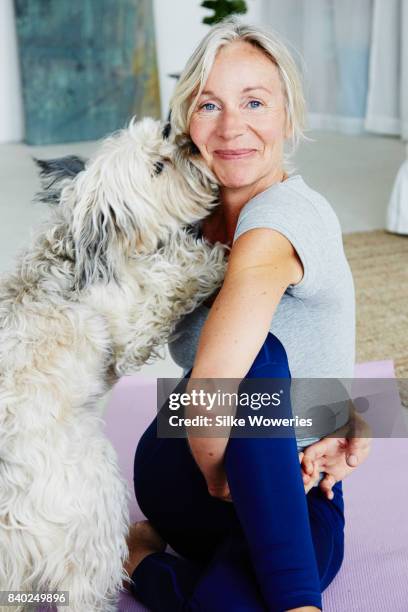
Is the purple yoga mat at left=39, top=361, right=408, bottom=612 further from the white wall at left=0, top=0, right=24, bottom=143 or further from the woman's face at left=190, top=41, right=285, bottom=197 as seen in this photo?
the white wall at left=0, top=0, right=24, bottom=143

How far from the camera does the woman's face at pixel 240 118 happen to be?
150 centimetres

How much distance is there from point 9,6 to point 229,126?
18.8 ft

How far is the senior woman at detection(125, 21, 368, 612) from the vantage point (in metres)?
1.32

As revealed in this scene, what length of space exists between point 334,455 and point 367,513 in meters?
0.36

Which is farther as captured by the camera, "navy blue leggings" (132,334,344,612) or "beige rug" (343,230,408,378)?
"beige rug" (343,230,408,378)

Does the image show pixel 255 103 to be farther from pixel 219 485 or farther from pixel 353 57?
pixel 353 57

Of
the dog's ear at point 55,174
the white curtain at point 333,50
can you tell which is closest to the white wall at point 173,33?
the white curtain at point 333,50

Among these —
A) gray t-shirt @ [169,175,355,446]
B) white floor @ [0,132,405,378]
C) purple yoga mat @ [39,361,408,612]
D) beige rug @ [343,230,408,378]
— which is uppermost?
gray t-shirt @ [169,175,355,446]

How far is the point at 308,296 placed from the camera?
4.72ft

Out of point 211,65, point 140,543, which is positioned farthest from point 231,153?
point 140,543

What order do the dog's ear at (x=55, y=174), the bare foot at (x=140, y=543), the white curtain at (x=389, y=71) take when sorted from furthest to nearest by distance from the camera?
the white curtain at (x=389, y=71) < the bare foot at (x=140, y=543) < the dog's ear at (x=55, y=174)

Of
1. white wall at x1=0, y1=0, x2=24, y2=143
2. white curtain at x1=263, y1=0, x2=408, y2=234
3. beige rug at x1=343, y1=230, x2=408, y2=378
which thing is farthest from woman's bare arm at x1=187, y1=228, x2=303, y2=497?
white wall at x1=0, y1=0, x2=24, y2=143

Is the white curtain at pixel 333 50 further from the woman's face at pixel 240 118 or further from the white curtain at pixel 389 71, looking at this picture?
the woman's face at pixel 240 118

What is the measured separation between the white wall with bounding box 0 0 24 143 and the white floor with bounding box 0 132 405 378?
222 millimetres
